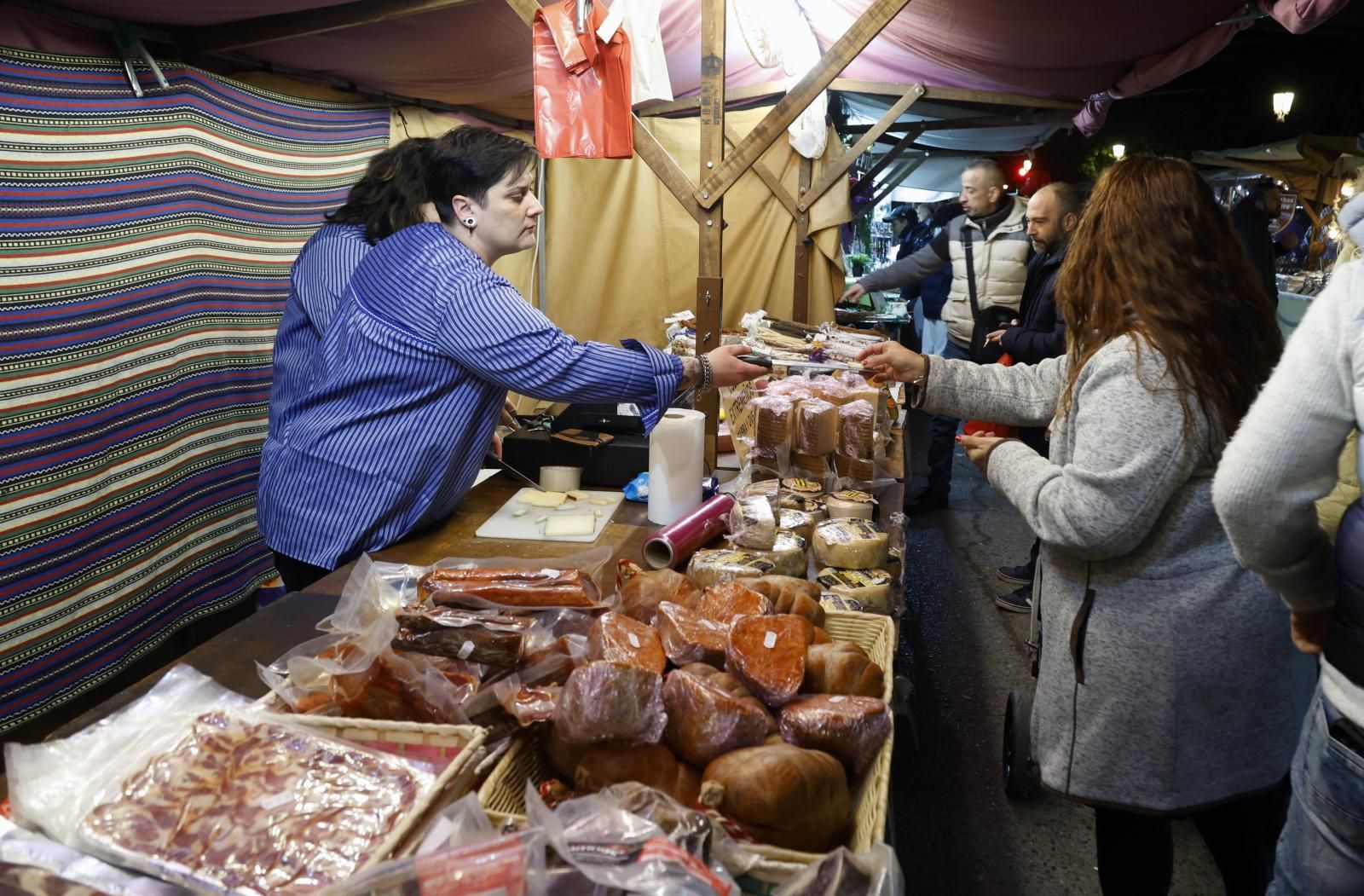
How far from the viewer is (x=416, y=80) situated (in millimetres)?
4621

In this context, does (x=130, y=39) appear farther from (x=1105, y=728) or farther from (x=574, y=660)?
(x=1105, y=728)

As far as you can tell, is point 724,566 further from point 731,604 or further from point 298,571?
point 298,571

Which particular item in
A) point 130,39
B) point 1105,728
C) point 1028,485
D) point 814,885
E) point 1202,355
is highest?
point 130,39

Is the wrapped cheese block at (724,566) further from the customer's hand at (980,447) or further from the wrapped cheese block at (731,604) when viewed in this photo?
the customer's hand at (980,447)

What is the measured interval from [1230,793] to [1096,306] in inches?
40.5

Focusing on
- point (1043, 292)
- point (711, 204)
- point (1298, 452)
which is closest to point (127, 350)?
point (711, 204)

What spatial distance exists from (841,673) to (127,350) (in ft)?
10.2

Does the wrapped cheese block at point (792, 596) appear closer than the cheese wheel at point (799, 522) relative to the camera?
Yes

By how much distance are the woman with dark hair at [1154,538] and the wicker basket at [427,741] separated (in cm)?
120

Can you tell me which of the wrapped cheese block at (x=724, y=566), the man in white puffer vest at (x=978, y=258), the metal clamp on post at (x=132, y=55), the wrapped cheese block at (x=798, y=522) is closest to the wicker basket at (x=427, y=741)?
the wrapped cheese block at (x=724, y=566)

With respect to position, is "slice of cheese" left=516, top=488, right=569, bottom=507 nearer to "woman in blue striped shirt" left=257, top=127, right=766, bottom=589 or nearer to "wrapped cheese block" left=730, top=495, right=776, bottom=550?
"woman in blue striped shirt" left=257, top=127, right=766, bottom=589

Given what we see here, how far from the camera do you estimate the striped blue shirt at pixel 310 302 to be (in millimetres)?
2402

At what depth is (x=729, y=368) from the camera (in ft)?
7.93

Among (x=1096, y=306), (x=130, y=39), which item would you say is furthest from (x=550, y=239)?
(x=1096, y=306)
